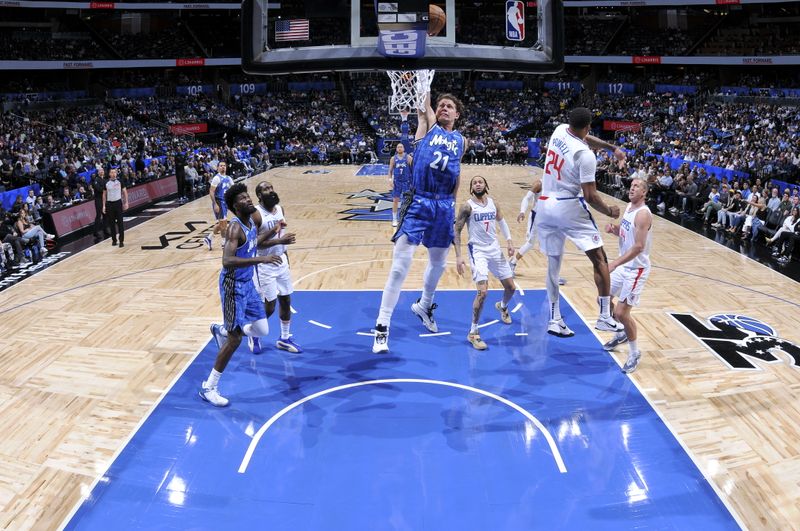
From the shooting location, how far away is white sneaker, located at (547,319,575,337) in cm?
703

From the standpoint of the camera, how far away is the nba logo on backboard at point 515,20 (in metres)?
7.08

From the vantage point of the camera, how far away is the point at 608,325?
21.5ft

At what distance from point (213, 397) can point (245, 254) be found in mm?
1284

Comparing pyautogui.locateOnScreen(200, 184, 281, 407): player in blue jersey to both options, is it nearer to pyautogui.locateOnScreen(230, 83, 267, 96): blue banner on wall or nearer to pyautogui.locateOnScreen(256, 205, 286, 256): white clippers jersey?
pyautogui.locateOnScreen(256, 205, 286, 256): white clippers jersey

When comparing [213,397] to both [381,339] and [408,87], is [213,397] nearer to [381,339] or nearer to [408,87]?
[381,339]

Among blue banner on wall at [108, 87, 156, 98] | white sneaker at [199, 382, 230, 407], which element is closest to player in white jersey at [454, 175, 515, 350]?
white sneaker at [199, 382, 230, 407]

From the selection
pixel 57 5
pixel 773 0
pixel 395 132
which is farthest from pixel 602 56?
pixel 57 5

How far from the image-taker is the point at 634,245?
5.76 meters

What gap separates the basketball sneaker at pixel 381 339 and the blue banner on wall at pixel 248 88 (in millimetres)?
39036

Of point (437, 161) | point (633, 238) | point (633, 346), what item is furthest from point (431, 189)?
point (633, 346)

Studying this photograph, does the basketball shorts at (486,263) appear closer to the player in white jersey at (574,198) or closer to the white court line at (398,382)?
the player in white jersey at (574,198)

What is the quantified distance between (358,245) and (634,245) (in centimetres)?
715

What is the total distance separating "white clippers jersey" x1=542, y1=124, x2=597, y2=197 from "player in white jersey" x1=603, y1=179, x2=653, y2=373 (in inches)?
20.5

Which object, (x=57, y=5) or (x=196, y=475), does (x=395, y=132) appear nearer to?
(x=57, y=5)
